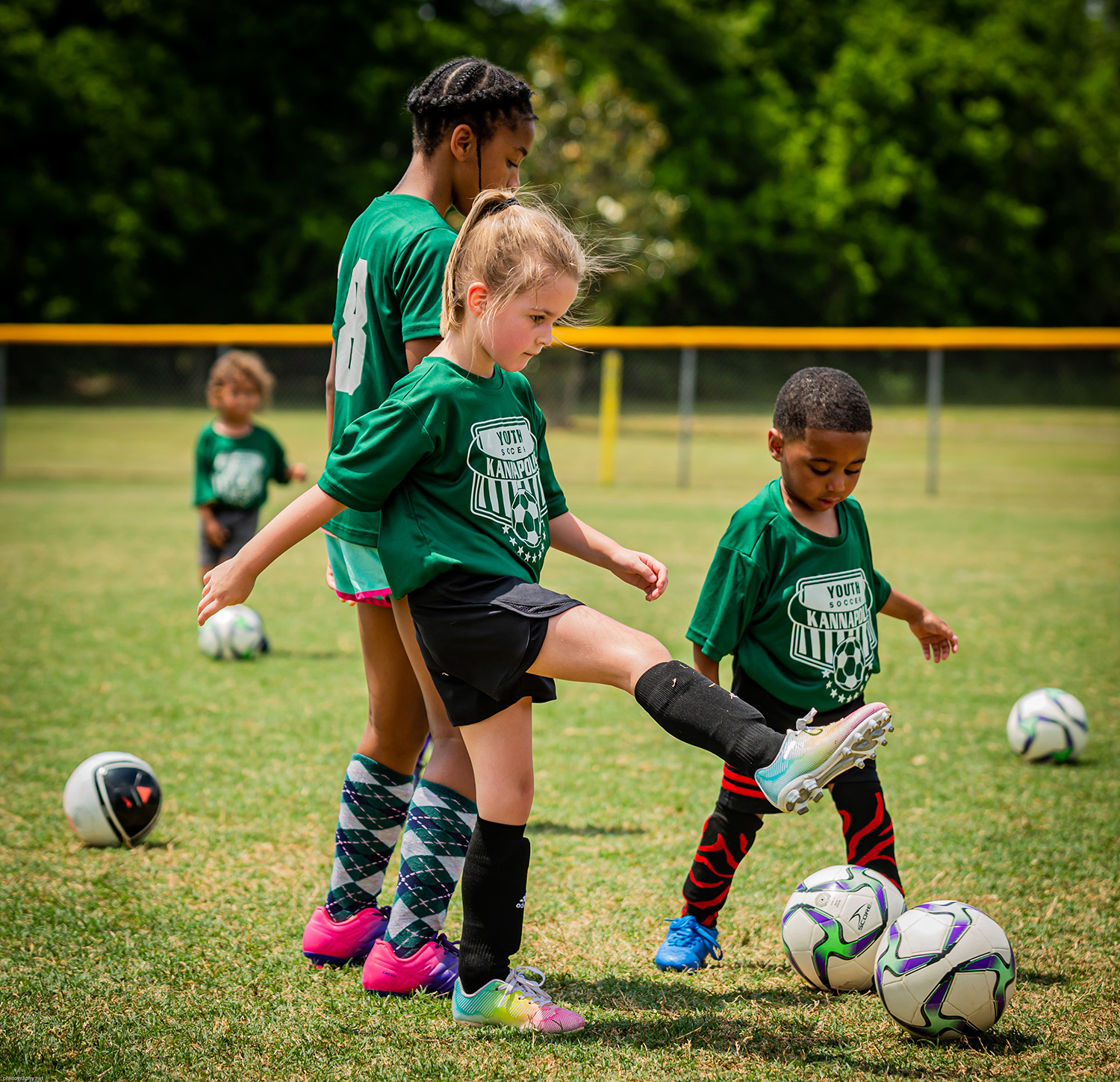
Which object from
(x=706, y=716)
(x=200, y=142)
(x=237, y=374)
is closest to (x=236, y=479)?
(x=237, y=374)

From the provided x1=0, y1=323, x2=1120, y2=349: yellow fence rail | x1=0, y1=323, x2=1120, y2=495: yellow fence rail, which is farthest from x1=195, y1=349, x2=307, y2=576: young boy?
x1=0, y1=323, x2=1120, y2=495: yellow fence rail

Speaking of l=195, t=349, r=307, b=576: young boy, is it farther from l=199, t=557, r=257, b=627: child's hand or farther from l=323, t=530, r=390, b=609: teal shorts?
l=199, t=557, r=257, b=627: child's hand

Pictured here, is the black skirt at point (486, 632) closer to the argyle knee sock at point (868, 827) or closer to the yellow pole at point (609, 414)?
the argyle knee sock at point (868, 827)

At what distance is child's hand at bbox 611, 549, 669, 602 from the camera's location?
2.65 m

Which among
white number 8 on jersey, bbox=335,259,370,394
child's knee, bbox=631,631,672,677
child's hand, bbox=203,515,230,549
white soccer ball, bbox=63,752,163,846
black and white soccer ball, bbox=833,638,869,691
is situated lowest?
white soccer ball, bbox=63,752,163,846

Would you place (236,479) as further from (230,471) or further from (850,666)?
(850,666)

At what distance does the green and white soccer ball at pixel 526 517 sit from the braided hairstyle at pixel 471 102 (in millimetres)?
822

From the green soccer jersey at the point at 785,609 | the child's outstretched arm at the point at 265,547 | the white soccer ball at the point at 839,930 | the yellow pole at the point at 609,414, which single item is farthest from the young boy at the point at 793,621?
the yellow pole at the point at 609,414

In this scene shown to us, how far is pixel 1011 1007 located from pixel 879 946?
0.32 m

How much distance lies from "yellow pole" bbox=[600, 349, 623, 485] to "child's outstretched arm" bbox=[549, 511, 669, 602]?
15.3 m

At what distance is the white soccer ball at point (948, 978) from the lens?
2475mm

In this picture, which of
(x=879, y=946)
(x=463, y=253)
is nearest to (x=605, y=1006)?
(x=879, y=946)

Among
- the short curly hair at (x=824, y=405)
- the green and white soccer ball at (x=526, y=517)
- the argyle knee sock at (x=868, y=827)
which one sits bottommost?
the argyle knee sock at (x=868, y=827)

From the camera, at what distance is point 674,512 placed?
14.5m
